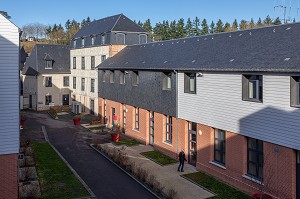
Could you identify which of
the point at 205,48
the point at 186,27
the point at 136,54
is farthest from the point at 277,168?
the point at 186,27

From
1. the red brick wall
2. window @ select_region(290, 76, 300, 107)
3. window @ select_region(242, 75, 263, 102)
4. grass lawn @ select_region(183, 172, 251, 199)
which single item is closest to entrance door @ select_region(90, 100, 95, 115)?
grass lawn @ select_region(183, 172, 251, 199)

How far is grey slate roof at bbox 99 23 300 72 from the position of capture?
50.2 ft

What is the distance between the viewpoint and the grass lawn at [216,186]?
16.2 m

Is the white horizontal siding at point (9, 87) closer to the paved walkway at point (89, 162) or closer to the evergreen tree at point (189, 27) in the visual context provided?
the paved walkway at point (89, 162)

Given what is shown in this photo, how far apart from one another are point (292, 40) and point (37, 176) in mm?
15600

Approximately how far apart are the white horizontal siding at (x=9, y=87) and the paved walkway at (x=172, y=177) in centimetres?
821

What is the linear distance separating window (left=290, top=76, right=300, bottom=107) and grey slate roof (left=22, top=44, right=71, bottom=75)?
4334 centimetres

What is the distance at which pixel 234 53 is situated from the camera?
62.0ft

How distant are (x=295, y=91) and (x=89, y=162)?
14.2 m

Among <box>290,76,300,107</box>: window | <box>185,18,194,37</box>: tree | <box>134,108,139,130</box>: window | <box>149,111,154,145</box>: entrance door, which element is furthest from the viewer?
<box>185,18,194,37</box>: tree

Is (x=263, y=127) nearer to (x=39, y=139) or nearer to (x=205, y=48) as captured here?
(x=205, y=48)

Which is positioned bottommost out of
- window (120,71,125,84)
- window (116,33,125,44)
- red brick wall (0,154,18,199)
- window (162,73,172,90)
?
red brick wall (0,154,18,199)

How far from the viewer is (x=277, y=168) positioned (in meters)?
14.8

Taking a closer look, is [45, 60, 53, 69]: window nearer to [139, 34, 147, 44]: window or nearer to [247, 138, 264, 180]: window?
[139, 34, 147, 44]: window
